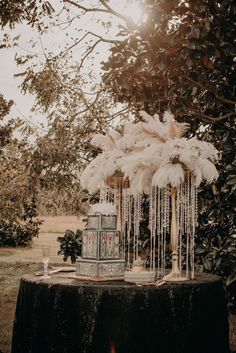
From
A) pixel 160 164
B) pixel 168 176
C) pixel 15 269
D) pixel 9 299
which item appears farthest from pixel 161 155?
pixel 15 269

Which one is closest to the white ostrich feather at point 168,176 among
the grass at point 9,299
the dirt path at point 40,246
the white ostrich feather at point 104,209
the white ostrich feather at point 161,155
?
the white ostrich feather at point 161,155

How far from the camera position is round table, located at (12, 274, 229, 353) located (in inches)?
148

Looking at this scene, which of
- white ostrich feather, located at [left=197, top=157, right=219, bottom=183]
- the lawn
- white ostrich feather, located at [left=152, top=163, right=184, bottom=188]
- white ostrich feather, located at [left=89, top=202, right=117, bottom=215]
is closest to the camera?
white ostrich feather, located at [left=152, top=163, right=184, bottom=188]

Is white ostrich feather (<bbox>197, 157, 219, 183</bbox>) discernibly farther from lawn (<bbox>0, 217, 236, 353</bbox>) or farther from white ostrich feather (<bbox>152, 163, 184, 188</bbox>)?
lawn (<bbox>0, 217, 236, 353</bbox>)

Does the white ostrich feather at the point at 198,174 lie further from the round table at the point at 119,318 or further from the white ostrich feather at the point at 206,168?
the round table at the point at 119,318

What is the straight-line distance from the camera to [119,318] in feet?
A: 12.3

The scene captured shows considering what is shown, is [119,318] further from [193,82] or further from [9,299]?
[9,299]

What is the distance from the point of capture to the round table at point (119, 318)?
12.3 feet

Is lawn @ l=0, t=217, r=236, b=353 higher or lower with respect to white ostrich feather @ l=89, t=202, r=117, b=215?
lower

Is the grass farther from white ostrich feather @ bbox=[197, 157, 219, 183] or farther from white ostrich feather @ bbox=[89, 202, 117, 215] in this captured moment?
white ostrich feather @ bbox=[197, 157, 219, 183]

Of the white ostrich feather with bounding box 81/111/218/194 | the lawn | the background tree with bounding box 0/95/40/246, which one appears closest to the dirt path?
the lawn

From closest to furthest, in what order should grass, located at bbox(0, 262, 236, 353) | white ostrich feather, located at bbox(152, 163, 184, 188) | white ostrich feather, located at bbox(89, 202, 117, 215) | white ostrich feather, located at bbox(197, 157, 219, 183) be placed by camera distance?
1. white ostrich feather, located at bbox(152, 163, 184, 188)
2. white ostrich feather, located at bbox(197, 157, 219, 183)
3. white ostrich feather, located at bbox(89, 202, 117, 215)
4. grass, located at bbox(0, 262, 236, 353)

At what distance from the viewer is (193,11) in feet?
16.4

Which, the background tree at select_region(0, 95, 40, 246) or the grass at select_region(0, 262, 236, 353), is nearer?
the grass at select_region(0, 262, 236, 353)
